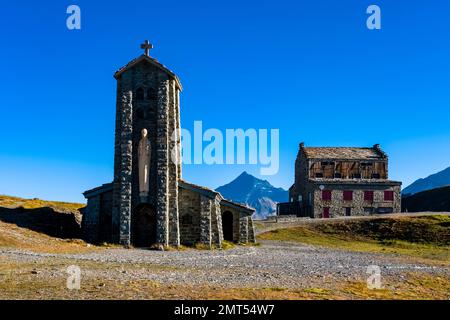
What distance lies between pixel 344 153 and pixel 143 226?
136 feet

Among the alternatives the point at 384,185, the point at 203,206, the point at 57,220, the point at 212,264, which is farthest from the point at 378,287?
the point at 384,185

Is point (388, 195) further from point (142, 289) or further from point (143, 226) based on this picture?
point (142, 289)

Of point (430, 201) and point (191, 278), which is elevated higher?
point (430, 201)

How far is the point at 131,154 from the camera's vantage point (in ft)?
103

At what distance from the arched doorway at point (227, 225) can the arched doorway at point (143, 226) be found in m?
A: 8.35

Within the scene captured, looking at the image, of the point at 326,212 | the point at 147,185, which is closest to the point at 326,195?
the point at 326,212

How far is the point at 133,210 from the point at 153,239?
243 centimetres

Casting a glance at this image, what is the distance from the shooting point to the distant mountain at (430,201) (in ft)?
255

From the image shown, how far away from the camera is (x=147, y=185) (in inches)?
1230

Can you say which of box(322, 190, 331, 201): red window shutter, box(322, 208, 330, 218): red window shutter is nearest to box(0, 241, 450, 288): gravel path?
box(322, 208, 330, 218): red window shutter

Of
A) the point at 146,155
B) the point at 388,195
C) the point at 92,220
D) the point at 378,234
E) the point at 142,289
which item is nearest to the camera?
the point at 142,289

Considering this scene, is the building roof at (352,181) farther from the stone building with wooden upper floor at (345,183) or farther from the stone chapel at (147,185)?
the stone chapel at (147,185)

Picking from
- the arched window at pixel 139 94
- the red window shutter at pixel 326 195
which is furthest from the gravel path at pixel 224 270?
the red window shutter at pixel 326 195
